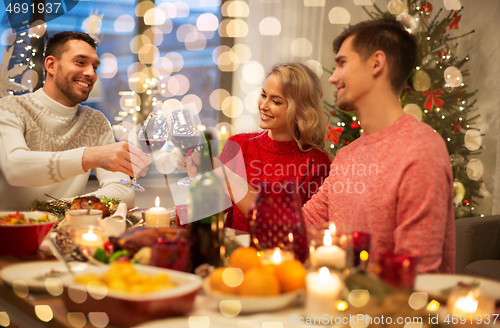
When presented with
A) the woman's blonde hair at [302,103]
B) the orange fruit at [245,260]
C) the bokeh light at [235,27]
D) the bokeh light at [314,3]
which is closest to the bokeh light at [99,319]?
the orange fruit at [245,260]

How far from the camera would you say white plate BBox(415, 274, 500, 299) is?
720 millimetres

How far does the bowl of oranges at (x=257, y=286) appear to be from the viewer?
0.64 m

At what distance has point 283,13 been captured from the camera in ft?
13.7

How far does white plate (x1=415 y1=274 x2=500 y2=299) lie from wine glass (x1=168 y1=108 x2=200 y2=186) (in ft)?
2.49

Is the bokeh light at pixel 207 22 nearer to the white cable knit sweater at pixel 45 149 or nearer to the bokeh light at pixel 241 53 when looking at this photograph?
the bokeh light at pixel 241 53

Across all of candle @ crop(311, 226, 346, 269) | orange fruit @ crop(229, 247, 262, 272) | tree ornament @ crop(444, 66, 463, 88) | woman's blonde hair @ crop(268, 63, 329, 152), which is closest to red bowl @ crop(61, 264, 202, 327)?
orange fruit @ crop(229, 247, 262, 272)

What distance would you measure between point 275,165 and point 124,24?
98.5 inches

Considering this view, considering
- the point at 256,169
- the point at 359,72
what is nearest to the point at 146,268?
the point at 359,72

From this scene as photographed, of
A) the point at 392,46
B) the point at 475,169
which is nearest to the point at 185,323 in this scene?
the point at 392,46

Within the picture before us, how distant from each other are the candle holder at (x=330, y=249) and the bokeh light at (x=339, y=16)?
12.7 feet

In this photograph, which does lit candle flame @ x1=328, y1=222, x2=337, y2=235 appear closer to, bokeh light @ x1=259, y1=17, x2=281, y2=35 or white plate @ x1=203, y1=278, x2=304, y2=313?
white plate @ x1=203, y1=278, x2=304, y2=313

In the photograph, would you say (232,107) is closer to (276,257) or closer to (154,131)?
(154,131)

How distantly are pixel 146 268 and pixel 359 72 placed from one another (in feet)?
3.10

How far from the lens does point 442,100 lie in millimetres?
3318
